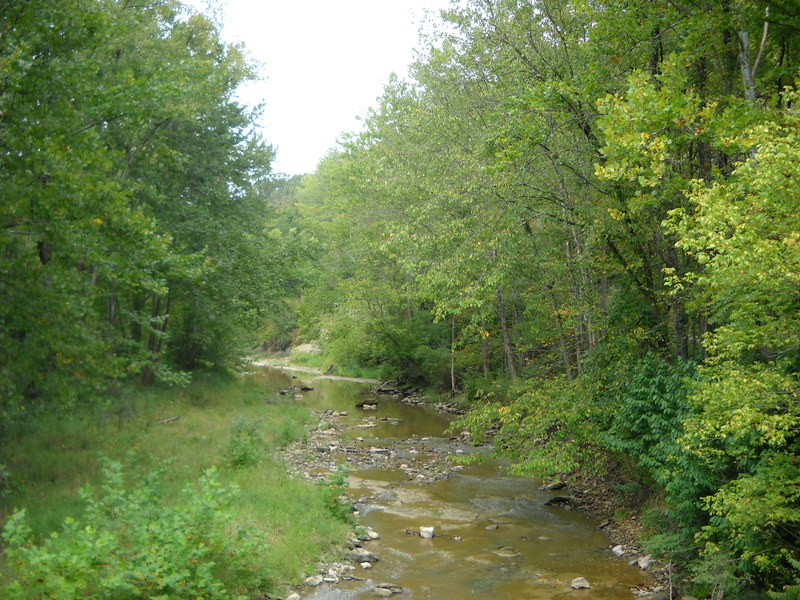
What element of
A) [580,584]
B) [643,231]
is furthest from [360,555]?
[643,231]

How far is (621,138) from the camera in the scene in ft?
30.0

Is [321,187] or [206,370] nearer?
[206,370]

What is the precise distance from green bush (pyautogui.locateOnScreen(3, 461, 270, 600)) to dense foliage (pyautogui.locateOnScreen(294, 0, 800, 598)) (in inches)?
245

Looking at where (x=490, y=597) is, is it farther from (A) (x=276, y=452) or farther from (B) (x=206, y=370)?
(B) (x=206, y=370)

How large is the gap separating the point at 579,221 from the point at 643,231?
1203mm

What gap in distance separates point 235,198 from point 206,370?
8395 millimetres

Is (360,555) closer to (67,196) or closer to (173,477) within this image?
(173,477)

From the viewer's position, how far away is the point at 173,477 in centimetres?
1329

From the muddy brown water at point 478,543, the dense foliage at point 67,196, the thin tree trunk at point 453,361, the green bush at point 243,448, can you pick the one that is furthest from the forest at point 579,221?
the thin tree trunk at point 453,361

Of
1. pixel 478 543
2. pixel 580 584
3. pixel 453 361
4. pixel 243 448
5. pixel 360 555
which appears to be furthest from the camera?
pixel 453 361

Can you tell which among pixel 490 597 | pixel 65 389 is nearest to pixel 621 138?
pixel 490 597

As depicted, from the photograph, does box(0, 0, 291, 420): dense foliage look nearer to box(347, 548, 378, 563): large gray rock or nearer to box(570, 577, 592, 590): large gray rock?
box(347, 548, 378, 563): large gray rock

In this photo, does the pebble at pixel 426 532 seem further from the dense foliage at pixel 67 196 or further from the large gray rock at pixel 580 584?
the dense foliage at pixel 67 196

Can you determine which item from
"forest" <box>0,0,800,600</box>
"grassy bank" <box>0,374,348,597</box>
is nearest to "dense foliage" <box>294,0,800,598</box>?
"forest" <box>0,0,800,600</box>
